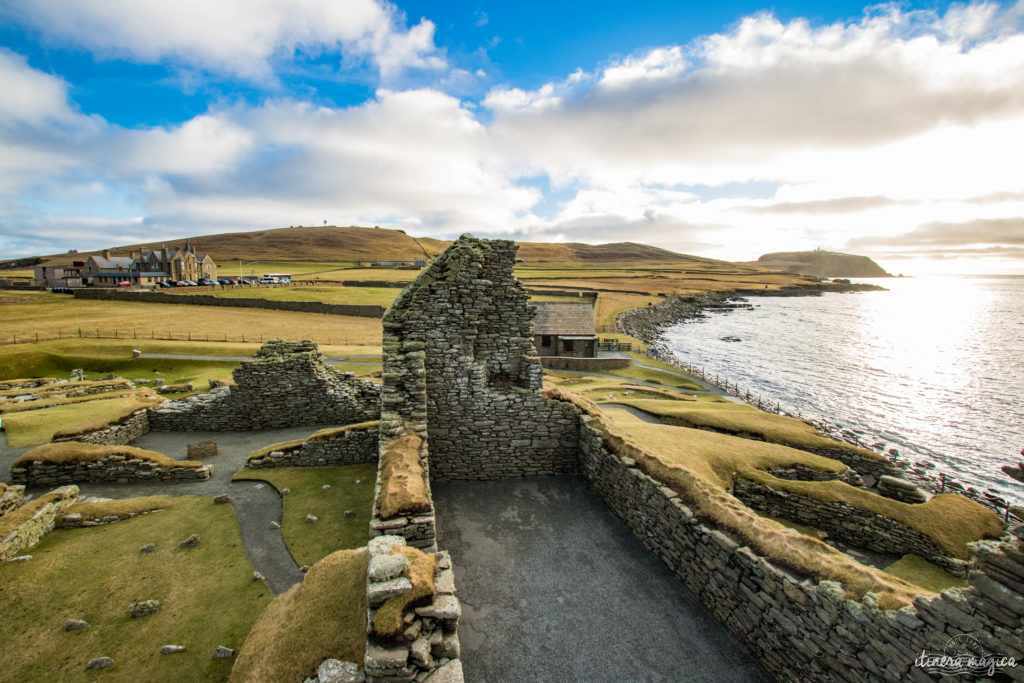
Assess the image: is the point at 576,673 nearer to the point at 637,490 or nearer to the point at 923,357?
the point at 637,490

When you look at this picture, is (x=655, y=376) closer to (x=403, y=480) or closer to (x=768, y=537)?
(x=768, y=537)

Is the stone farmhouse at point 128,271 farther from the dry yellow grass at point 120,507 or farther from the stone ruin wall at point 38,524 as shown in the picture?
the dry yellow grass at point 120,507

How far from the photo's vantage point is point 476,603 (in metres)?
10.0

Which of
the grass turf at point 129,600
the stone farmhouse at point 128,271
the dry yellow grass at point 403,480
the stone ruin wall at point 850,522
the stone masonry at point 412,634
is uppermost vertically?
the stone farmhouse at point 128,271

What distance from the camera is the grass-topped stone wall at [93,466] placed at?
14883 mm

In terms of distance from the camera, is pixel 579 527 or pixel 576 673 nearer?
pixel 576 673

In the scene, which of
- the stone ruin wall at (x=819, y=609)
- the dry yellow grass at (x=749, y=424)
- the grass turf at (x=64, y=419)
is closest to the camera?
the stone ruin wall at (x=819, y=609)

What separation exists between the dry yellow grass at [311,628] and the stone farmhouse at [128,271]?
326 feet

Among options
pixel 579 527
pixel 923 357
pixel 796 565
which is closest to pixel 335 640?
pixel 579 527

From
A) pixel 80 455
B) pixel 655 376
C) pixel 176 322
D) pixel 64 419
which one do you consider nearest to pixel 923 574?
pixel 80 455

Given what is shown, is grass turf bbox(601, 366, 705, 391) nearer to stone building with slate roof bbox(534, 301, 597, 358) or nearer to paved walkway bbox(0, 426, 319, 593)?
stone building with slate roof bbox(534, 301, 597, 358)

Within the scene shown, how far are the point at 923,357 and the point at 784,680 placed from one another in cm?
9035

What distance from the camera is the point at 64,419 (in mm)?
19250

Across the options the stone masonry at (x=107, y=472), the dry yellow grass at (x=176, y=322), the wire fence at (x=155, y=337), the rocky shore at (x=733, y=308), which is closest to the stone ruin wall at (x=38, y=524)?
the stone masonry at (x=107, y=472)
